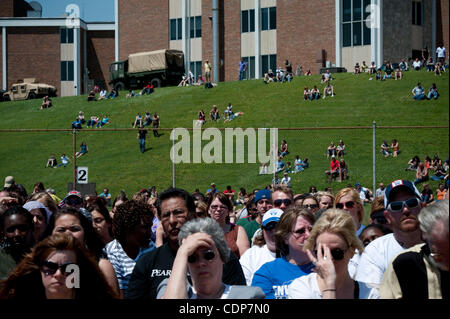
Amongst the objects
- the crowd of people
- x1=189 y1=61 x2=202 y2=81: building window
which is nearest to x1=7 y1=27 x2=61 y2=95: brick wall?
x1=189 y1=61 x2=202 y2=81: building window

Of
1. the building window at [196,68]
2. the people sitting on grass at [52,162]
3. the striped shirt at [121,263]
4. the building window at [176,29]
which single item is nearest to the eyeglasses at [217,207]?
the striped shirt at [121,263]

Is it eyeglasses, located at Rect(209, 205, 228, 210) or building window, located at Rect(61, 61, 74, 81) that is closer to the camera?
eyeglasses, located at Rect(209, 205, 228, 210)

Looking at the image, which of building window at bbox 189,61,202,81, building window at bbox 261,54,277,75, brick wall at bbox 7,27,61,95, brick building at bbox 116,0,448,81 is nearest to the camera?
brick building at bbox 116,0,448,81

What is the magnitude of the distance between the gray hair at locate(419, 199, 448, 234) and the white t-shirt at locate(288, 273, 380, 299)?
3.07 feet

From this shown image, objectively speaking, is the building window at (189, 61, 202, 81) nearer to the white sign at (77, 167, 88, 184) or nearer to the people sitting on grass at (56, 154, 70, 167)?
the people sitting on grass at (56, 154, 70, 167)

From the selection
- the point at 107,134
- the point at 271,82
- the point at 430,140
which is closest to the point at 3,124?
the point at 107,134

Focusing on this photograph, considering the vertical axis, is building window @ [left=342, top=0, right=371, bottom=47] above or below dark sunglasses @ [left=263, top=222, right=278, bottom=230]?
above

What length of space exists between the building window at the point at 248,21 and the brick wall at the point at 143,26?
807cm

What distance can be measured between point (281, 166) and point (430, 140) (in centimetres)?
770

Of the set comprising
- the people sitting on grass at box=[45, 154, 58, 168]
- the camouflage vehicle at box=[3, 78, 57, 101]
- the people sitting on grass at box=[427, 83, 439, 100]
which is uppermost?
the camouflage vehicle at box=[3, 78, 57, 101]

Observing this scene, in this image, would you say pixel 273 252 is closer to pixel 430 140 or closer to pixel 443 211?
pixel 443 211

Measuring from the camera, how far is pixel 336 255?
13.6 ft

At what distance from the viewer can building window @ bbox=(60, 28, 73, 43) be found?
71.8 meters

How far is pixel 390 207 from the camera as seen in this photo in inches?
223
